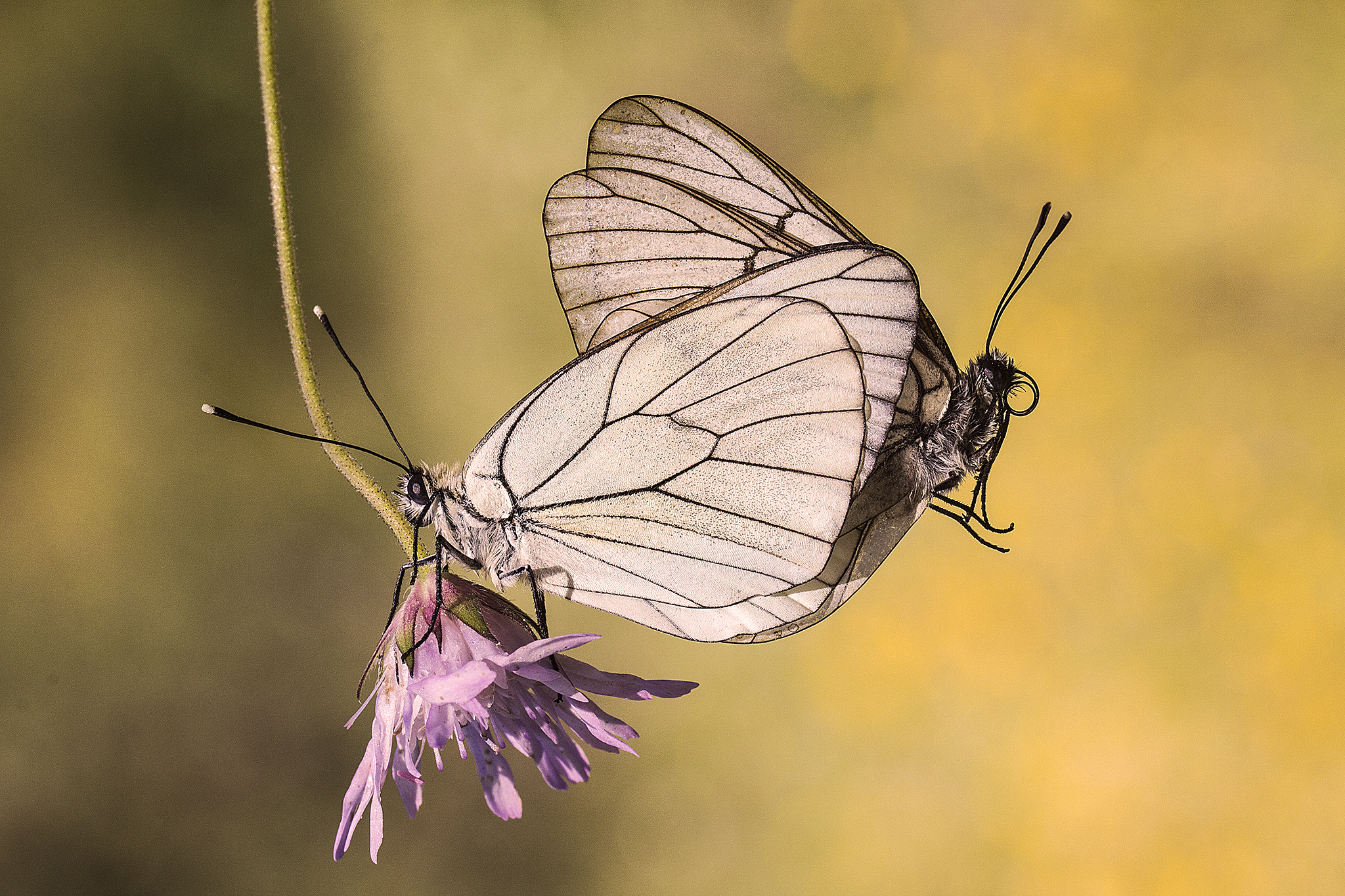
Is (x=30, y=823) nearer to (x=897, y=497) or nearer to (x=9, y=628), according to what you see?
(x=9, y=628)

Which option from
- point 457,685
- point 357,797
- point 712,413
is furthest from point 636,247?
point 357,797

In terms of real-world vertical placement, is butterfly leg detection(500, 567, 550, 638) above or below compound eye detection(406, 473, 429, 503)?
below

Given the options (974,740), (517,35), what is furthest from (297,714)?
(517,35)

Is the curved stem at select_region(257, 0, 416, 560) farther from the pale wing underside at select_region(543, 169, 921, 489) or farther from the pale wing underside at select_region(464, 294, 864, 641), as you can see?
the pale wing underside at select_region(543, 169, 921, 489)

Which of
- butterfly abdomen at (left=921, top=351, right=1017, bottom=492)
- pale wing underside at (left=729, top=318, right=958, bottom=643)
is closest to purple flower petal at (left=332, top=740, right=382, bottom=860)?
pale wing underside at (left=729, top=318, right=958, bottom=643)

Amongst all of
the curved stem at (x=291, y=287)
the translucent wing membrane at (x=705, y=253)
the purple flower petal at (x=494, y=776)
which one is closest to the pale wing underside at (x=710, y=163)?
the translucent wing membrane at (x=705, y=253)

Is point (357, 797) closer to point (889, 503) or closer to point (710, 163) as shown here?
point (889, 503)
